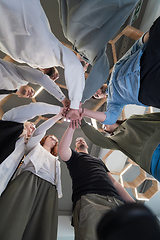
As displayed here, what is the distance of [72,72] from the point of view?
0.88 meters

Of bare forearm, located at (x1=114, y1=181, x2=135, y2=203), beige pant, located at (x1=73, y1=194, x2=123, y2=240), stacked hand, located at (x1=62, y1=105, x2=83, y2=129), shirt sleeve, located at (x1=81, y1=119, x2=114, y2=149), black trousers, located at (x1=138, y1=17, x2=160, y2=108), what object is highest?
black trousers, located at (x1=138, y1=17, x2=160, y2=108)

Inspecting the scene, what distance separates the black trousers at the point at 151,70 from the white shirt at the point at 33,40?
0.41 meters

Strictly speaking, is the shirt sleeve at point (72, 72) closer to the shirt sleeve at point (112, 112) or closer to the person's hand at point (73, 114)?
the person's hand at point (73, 114)

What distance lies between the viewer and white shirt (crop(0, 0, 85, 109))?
62 cm

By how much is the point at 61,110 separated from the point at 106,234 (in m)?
1.05

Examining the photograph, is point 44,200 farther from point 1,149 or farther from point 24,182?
point 1,149

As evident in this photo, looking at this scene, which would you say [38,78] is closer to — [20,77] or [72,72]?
[20,77]

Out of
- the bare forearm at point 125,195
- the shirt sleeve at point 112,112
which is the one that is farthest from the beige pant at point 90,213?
the shirt sleeve at point 112,112

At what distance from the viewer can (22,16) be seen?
2.07ft

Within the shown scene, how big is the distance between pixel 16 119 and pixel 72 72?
2.33ft

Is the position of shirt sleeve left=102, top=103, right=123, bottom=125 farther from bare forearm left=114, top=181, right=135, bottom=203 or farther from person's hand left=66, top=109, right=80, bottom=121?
bare forearm left=114, top=181, right=135, bottom=203

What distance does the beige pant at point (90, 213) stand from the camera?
2.18 feet

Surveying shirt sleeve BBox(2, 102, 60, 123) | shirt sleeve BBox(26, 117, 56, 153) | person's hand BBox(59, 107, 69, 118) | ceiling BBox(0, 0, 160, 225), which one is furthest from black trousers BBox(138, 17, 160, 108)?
ceiling BBox(0, 0, 160, 225)

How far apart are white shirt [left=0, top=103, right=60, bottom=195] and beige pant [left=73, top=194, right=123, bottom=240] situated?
26.5 inches
